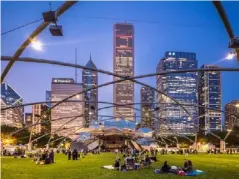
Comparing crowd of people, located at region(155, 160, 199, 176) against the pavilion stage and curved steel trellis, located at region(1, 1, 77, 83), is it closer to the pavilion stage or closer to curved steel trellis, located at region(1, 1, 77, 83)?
curved steel trellis, located at region(1, 1, 77, 83)

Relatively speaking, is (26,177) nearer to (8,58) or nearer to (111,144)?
(8,58)

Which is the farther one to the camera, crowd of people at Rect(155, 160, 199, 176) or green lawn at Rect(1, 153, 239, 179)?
crowd of people at Rect(155, 160, 199, 176)

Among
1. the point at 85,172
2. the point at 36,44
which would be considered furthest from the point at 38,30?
the point at 85,172

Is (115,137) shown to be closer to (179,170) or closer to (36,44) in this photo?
(179,170)

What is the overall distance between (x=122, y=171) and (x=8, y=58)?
712 inches

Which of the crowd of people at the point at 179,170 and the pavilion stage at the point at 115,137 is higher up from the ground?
the crowd of people at the point at 179,170

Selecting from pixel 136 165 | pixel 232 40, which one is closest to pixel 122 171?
pixel 136 165

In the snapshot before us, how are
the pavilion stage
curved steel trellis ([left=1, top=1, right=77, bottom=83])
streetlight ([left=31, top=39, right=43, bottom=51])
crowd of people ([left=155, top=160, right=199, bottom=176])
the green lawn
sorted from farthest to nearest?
the pavilion stage, crowd of people ([left=155, top=160, right=199, bottom=176]), the green lawn, streetlight ([left=31, top=39, right=43, bottom=51]), curved steel trellis ([left=1, top=1, right=77, bottom=83])

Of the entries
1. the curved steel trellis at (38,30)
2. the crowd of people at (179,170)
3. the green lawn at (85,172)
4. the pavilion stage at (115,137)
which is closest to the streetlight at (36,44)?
the curved steel trellis at (38,30)

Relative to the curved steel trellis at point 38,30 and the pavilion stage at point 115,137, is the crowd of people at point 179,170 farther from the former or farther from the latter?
the pavilion stage at point 115,137

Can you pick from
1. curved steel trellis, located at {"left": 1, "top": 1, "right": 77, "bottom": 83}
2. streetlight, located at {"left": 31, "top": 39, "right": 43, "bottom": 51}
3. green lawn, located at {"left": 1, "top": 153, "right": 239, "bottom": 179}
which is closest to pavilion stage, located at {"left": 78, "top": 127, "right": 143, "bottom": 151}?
green lawn, located at {"left": 1, "top": 153, "right": 239, "bottom": 179}

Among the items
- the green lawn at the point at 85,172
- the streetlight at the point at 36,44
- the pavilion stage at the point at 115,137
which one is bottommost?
the pavilion stage at the point at 115,137

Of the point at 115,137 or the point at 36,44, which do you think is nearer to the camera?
the point at 36,44

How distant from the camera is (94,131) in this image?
11744cm
